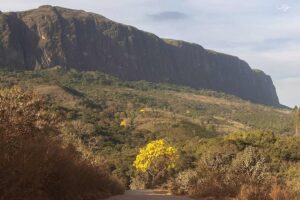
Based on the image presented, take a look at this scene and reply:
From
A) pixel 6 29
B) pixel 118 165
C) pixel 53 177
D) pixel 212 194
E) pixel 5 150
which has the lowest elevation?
pixel 118 165

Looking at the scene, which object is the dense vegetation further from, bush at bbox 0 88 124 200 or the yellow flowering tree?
bush at bbox 0 88 124 200

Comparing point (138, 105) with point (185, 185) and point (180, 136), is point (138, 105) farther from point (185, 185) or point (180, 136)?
point (185, 185)

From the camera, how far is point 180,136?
95.8m

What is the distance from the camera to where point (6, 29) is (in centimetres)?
19150

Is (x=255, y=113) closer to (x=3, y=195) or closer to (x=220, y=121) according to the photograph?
(x=220, y=121)

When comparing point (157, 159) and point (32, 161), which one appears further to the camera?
point (157, 159)

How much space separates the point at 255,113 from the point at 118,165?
11007 centimetres

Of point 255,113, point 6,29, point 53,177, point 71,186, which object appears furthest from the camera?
point 6,29

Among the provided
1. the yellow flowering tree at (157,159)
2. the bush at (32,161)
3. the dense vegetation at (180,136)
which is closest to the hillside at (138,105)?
Answer: the dense vegetation at (180,136)

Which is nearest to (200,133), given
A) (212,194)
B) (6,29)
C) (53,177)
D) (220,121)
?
(220,121)

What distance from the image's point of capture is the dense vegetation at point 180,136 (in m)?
20.6

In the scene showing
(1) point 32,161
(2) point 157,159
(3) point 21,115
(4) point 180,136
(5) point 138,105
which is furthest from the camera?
(5) point 138,105

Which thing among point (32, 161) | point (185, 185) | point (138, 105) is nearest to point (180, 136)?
point (138, 105)

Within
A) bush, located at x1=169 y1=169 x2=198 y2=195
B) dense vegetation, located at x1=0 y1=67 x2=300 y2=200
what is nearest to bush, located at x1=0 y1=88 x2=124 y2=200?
dense vegetation, located at x1=0 y1=67 x2=300 y2=200
